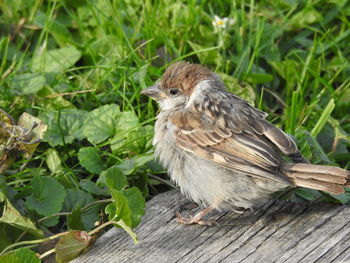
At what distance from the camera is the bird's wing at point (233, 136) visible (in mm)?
3367

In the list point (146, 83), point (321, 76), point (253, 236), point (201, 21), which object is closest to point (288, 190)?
point (253, 236)

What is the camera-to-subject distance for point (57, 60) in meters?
4.86

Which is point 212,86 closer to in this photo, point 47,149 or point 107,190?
point 107,190

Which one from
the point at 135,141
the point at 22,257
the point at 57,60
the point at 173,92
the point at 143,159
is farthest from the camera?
the point at 57,60

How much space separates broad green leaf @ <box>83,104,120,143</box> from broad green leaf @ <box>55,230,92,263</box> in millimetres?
1161

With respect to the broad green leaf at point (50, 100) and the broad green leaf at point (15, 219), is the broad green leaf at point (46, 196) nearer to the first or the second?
the broad green leaf at point (15, 219)

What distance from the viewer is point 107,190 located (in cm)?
371

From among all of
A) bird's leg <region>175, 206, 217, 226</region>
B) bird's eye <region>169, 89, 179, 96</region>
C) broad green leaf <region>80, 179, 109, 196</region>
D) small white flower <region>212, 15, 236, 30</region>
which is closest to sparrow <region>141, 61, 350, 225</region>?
bird's leg <region>175, 206, 217, 226</region>

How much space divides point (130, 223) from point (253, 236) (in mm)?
561

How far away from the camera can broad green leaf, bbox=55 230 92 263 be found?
3021 millimetres

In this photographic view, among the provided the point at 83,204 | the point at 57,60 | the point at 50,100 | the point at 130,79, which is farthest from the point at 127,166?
the point at 57,60

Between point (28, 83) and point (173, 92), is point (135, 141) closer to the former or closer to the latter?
point (173, 92)

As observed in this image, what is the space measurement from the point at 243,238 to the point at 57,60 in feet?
7.46

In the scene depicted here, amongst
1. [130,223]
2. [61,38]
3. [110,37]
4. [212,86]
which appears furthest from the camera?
[61,38]
